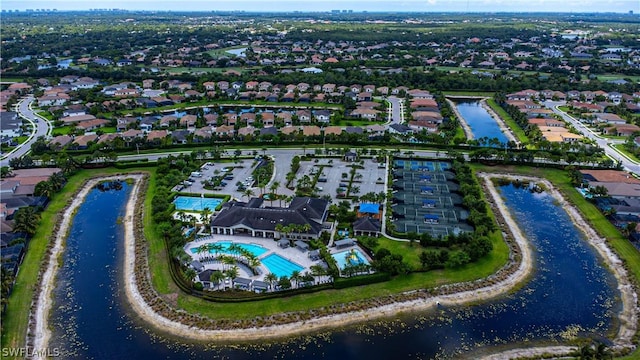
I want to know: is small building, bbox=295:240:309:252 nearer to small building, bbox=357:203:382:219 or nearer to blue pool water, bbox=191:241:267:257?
blue pool water, bbox=191:241:267:257

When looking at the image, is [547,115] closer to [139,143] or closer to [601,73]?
[601,73]

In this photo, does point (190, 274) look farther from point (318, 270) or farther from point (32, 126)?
point (32, 126)

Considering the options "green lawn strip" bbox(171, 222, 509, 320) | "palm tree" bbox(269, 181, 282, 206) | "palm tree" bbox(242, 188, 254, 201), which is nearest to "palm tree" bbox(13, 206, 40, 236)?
Answer: "green lawn strip" bbox(171, 222, 509, 320)

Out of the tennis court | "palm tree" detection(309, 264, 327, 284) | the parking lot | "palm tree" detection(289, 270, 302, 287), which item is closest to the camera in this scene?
"palm tree" detection(289, 270, 302, 287)

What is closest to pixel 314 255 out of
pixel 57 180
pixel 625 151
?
pixel 57 180

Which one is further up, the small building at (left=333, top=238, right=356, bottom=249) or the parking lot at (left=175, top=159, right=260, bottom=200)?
the parking lot at (left=175, top=159, right=260, bottom=200)

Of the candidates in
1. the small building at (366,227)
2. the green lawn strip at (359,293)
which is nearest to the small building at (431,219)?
the small building at (366,227)
